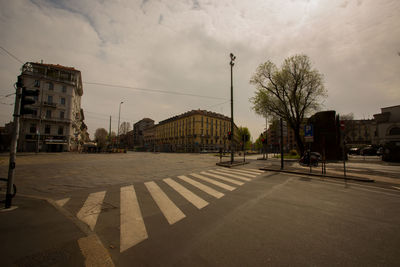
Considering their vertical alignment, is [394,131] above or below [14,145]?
above

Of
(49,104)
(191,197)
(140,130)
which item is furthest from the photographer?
(140,130)

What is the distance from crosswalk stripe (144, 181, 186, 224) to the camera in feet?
12.8

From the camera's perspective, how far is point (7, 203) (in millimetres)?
4191

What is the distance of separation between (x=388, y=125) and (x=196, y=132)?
49.2m

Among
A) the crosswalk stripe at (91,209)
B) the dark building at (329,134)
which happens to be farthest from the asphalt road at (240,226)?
the dark building at (329,134)

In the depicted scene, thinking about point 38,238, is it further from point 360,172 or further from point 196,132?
point 196,132

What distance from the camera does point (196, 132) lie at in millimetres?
59531

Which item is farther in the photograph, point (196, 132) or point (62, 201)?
point (196, 132)

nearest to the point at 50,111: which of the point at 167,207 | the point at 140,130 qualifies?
the point at 167,207

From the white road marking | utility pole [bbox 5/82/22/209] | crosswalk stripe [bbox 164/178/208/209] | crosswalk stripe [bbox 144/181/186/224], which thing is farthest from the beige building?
utility pole [bbox 5/82/22/209]

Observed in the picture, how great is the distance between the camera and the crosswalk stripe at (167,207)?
3908 millimetres

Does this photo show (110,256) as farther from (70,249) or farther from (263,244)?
(263,244)

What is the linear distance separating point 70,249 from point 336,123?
2843cm

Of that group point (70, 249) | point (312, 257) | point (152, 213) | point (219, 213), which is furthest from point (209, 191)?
point (70, 249)
